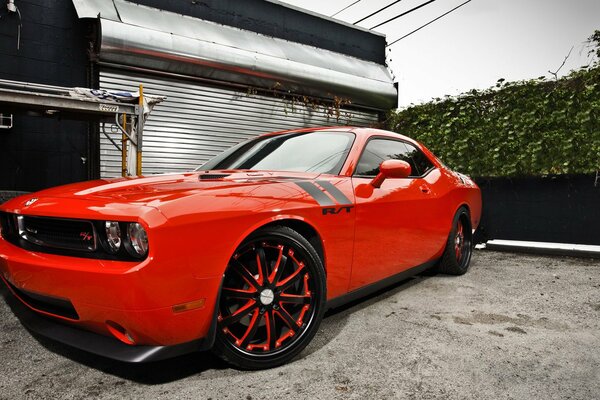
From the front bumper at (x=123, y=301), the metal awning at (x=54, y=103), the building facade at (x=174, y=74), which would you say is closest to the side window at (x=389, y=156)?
the front bumper at (x=123, y=301)

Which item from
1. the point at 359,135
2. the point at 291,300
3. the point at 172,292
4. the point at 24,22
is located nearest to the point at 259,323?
the point at 291,300

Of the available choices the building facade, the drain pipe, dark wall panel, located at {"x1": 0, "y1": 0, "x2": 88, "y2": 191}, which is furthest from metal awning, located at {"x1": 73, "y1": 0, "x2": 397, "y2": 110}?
the drain pipe

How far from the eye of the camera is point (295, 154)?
2.85 metres

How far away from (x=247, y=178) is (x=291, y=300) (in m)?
0.71

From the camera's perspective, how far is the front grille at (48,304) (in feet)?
5.61

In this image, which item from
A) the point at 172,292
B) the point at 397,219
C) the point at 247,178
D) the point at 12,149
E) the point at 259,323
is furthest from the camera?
the point at 12,149

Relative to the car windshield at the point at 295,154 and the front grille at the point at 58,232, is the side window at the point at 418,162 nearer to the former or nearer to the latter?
the car windshield at the point at 295,154

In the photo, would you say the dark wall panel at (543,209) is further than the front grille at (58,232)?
Yes

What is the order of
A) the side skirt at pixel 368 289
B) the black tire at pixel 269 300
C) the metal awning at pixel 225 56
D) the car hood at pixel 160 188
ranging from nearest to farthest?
the car hood at pixel 160 188
the black tire at pixel 269 300
the side skirt at pixel 368 289
the metal awning at pixel 225 56

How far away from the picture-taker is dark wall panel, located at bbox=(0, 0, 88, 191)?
5.87 metres

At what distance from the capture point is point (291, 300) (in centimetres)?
206

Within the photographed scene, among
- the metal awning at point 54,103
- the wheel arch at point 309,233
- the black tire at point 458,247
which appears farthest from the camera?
the metal awning at point 54,103

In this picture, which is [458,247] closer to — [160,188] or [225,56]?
[160,188]

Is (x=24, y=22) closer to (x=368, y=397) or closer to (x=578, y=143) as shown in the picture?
(x=368, y=397)
